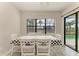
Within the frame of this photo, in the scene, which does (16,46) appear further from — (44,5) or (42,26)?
(44,5)

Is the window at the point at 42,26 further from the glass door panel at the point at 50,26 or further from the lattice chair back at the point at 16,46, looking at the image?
the lattice chair back at the point at 16,46

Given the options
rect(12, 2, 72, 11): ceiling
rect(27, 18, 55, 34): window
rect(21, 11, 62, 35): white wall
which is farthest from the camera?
rect(21, 11, 62, 35): white wall

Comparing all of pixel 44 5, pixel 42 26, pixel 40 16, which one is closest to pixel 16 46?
pixel 42 26

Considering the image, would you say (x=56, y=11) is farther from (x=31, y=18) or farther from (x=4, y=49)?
(x=4, y=49)

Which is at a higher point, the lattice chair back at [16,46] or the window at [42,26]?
the window at [42,26]

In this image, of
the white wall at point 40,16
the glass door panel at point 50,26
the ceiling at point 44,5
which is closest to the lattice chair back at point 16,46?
the ceiling at point 44,5

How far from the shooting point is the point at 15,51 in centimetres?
423

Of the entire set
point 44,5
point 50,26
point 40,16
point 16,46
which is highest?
point 44,5

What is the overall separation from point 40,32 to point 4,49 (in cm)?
194

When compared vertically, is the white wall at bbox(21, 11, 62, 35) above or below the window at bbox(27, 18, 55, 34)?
above

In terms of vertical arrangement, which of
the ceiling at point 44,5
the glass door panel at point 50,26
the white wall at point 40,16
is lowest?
the glass door panel at point 50,26

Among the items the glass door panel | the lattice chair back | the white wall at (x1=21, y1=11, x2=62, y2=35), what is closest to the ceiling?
the white wall at (x1=21, y1=11, x2=62, y2=35)

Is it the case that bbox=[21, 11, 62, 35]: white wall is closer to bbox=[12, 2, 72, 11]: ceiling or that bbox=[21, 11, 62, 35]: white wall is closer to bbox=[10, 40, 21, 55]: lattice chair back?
bbox=[12, 2, 72, 11]: ceiling

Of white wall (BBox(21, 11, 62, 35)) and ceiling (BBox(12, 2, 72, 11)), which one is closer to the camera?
ceiling (BBox(12, 2, 72, 11))
